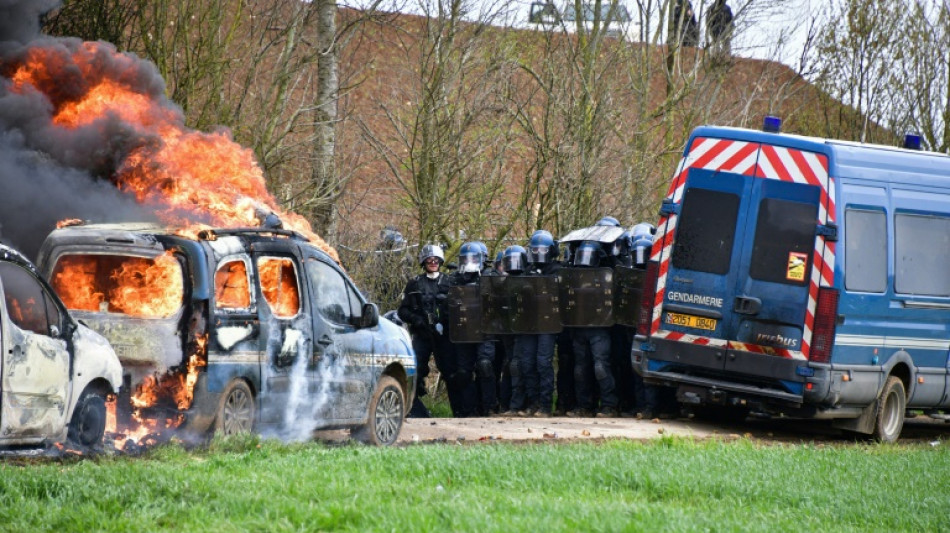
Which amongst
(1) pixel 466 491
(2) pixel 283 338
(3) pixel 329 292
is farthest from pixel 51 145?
(1) pixel 466 491

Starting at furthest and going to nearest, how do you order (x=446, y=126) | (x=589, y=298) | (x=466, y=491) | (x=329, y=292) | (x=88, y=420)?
(x=446, y=126)
(x=589, y=298)
(x=329, y=292)
(x=88, y=420)
(x=466, y=491)

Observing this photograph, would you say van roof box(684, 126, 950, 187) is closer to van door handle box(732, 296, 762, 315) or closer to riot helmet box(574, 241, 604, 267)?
van door handle box(732, 296, 762, 315)

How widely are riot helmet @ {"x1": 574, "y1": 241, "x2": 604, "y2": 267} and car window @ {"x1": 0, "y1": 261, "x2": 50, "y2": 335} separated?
29.2 feet

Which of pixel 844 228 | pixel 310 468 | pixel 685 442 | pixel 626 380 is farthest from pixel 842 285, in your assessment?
pixel 310 468

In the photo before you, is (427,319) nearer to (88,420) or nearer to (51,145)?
(51,145)

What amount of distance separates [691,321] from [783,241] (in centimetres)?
125

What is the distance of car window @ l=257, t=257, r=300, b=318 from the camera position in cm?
1101

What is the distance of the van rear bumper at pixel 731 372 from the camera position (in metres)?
13.6

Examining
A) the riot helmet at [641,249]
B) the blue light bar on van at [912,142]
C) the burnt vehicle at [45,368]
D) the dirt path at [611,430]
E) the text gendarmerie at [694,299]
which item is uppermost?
the blue light bar on van at [912,142]

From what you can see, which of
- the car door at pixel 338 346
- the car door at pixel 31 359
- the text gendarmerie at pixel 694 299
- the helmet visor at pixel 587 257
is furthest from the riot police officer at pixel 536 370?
the car door at pixel 31 359

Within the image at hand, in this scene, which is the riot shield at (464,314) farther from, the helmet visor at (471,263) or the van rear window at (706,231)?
the van rear window at (706,231)

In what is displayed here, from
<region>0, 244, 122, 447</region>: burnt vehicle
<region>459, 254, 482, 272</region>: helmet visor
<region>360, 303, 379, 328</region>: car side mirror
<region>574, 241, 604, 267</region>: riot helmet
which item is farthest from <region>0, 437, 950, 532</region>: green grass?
<region>459, 254, 482, 272</region>: helmet visor

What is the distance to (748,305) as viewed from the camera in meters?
13.8

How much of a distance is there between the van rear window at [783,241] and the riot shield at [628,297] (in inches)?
127
